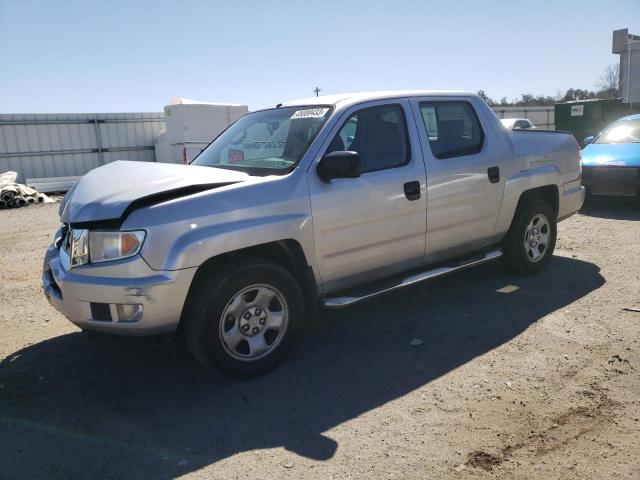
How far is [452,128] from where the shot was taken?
16.1ft

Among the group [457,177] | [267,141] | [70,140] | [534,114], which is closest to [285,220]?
[267,141]

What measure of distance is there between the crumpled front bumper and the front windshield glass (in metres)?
9.34

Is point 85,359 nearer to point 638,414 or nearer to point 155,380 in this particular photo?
point 155,380

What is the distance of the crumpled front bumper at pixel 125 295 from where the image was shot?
→ 3.19 metres

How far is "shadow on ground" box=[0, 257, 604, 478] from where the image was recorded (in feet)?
9.59

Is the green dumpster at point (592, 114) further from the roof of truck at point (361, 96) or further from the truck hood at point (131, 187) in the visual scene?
the truck hood at point (131, 187)

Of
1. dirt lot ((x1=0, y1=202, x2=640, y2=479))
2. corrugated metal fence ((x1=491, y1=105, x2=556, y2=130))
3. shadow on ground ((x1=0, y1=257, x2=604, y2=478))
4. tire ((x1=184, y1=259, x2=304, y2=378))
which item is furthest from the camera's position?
corrugated metal fence ((x1=491, y1=105, x2=556, y2=130))

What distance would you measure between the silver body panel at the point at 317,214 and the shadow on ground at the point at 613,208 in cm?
408

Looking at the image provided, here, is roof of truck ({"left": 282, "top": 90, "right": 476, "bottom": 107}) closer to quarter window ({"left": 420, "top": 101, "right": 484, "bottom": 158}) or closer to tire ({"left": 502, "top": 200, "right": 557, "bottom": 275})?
quarter window ({"left": 420, "top": 101, "right": 484, "bottom": 158})

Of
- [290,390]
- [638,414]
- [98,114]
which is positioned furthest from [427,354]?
[98,114]

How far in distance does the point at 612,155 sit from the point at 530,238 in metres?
4.83

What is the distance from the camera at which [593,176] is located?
9.20 m

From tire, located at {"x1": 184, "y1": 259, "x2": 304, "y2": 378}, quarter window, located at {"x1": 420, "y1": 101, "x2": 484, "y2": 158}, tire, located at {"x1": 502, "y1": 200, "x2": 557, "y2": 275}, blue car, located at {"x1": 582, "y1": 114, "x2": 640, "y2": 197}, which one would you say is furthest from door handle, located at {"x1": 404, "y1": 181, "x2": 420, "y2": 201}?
blue car, located at {"x1": 582, "y1": 114, "x2": 640, "y2": 197}

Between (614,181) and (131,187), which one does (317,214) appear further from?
(614,181)
